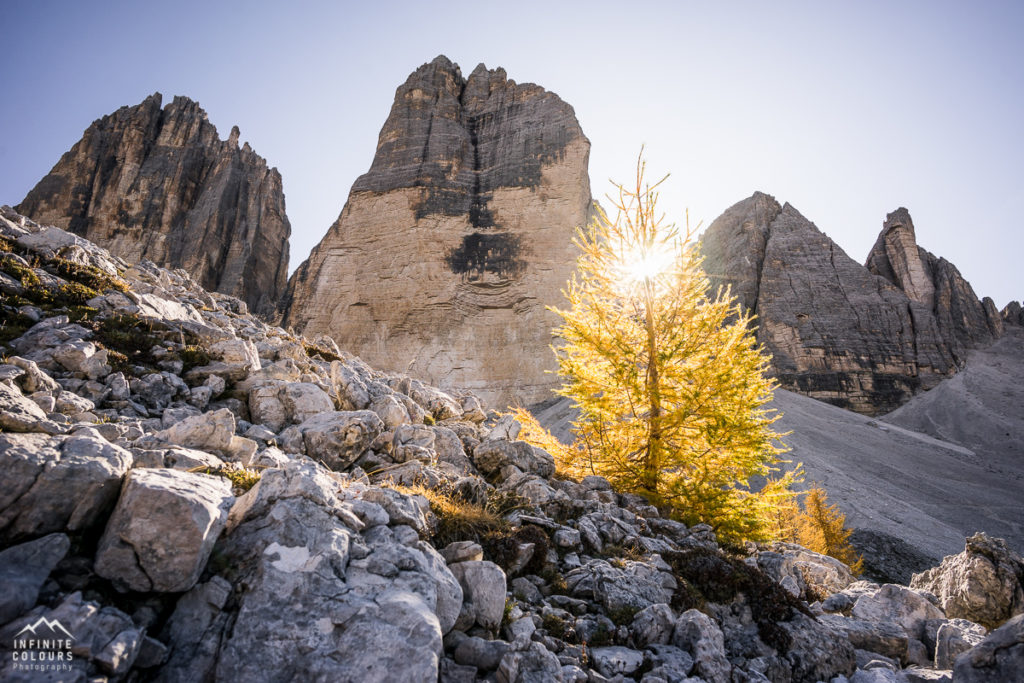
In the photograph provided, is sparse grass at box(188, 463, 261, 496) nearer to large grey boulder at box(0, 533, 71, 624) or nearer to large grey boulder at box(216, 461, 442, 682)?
large grey boulder at box(216, 461, 442, 682)

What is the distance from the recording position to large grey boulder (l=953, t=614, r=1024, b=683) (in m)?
3.45

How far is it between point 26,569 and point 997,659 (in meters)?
6.67

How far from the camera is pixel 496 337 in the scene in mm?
41750

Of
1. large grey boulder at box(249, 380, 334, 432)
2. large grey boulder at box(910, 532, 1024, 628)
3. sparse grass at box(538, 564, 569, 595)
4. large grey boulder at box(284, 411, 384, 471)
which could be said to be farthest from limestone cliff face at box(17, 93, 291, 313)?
large grey boulder at box(910, 532, 1024, 628)

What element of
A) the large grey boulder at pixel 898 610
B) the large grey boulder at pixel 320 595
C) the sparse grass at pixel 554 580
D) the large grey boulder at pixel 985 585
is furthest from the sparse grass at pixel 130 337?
the large grey boulder at pixel 985 585

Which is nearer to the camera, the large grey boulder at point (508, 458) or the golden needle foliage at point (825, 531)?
the large grey boulder at point (508, 458)

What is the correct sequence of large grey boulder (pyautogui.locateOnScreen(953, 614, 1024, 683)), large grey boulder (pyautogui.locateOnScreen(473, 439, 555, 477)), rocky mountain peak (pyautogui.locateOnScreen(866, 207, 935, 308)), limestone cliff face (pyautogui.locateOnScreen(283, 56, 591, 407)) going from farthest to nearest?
1. rocky mountain peak (pyautogui.locateOnScreen(866, 207, 935, 308))
2. limestone cliff face (pyautogui.locateOnScreen(283, 56, 591, 407))
3. large grey boulder (pyautogui.locateOnScreen(473, 439, 555, 477))
4. large grey boulder (pyautogui.locateOnScreen(953, 614, 1024, 683))

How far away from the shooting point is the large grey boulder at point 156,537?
8.59 feet

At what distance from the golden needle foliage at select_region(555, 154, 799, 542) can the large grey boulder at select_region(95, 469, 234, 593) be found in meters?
7.44

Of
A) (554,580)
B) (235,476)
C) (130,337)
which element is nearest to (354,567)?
(235,476)

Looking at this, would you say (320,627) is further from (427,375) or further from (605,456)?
(427,375)

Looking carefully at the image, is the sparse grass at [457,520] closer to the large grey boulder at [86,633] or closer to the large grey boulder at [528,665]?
the large grey boulder at [528,665]

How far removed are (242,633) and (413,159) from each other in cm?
5040

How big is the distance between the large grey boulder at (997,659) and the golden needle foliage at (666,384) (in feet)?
14.4
